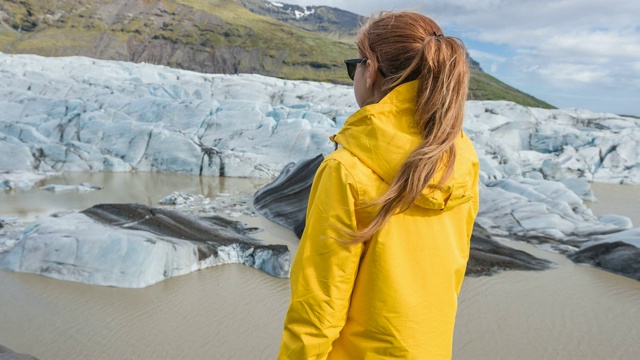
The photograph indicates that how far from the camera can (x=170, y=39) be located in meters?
78.8

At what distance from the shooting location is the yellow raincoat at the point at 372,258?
144cm

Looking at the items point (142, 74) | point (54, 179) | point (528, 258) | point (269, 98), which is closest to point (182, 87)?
point (269, 98)

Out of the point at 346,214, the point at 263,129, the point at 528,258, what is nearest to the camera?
the point at 346,214

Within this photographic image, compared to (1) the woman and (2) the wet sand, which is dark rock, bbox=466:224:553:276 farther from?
(1) the woman

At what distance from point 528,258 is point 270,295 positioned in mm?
5010

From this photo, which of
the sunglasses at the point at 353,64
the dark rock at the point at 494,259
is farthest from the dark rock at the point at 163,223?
the sunglasses at the point at 353,64

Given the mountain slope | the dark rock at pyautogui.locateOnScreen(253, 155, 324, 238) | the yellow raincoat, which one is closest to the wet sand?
the dark rock at pyautogui.locateOnScreen(253, 155, 324, 238)

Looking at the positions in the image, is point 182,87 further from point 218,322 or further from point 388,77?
point 388,77

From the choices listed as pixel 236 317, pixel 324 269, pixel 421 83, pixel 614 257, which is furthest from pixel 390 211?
pixel 614 257

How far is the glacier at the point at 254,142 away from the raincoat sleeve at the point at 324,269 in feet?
25.4

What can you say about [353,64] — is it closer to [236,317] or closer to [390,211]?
[390,211]

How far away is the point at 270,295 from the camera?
6.51m

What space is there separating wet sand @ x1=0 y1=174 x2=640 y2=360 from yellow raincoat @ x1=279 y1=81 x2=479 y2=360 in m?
3.79

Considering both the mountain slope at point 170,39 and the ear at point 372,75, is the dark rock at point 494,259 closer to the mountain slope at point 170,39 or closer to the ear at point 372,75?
the ear at point 372,75
